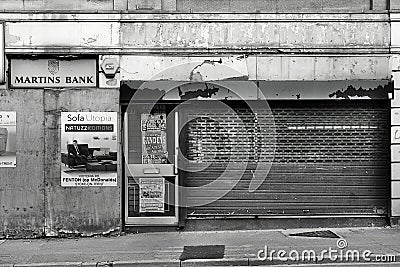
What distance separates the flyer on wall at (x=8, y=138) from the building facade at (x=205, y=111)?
99 millimetres

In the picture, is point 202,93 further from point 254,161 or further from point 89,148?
point 89,148

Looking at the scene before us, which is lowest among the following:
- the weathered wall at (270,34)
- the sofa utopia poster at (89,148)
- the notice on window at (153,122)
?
the sofa utopia poster at (89,148)

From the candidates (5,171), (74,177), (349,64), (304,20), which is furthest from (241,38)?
(5,171)

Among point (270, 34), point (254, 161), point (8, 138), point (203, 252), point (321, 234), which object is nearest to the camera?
point (203, 252)

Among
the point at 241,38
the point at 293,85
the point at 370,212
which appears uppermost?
the point at 241,38

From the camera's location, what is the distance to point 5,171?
38.8 feet

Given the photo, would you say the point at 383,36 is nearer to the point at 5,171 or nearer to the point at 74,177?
the point at 74,177

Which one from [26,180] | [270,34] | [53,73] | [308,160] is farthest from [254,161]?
[26,180]

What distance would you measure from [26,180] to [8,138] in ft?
2.76

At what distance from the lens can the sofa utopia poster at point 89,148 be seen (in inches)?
464

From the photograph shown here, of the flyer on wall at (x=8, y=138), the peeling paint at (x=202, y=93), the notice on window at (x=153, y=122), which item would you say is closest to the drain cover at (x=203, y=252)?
the notice on window at (x=153, y=122)

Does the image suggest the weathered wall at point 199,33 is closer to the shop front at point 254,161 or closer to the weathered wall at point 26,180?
the shop front at point 254,161

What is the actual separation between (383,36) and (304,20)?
1.51 meters

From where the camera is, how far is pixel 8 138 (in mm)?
11789
